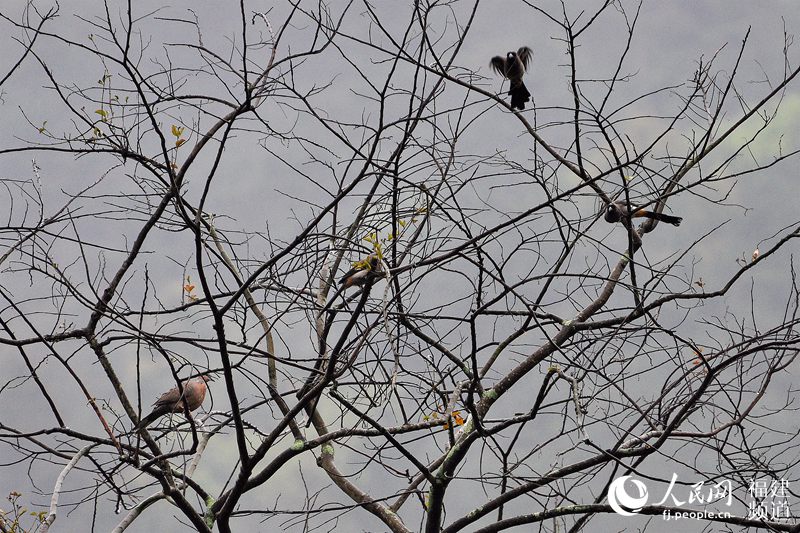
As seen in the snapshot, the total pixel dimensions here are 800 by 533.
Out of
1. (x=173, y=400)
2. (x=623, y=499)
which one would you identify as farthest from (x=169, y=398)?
(x=623, y=499)

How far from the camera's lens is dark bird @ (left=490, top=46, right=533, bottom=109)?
217 inches

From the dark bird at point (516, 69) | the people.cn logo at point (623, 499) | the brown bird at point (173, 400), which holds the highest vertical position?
the dark bird at point (516, 69)

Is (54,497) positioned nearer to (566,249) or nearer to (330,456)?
(330,456)

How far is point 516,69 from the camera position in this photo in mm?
5508

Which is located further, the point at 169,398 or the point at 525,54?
the point at 525,54

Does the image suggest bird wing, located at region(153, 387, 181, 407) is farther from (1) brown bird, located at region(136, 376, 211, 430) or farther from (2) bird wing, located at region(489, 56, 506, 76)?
(2) bird wing, located at region(489, 56, 506, 76)

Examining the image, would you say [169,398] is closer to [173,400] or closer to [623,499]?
[173,400]

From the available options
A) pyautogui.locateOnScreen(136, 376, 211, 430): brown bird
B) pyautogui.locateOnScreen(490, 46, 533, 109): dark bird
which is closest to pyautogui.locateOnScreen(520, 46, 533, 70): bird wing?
pyautogui.locateOnScreen(490, 46, 533, 109): dark bird

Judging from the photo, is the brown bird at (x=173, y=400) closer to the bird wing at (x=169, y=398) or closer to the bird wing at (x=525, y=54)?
the bird wing at (x=169, y=398)

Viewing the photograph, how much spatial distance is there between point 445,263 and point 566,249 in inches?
33.3

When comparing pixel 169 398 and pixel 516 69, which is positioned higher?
pixel 516 69

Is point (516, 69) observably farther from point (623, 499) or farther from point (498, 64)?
point (623, 499)

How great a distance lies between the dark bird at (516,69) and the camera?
5516mm

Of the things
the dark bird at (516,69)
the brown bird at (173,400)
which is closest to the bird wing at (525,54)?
the dark bird at (516,69)
